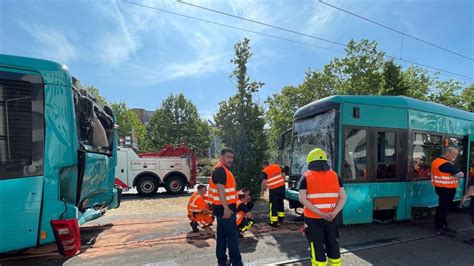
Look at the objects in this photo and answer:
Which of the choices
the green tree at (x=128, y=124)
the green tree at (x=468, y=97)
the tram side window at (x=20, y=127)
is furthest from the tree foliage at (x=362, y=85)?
the green tree at (x=128, y=124)

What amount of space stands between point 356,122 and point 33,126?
212 inches

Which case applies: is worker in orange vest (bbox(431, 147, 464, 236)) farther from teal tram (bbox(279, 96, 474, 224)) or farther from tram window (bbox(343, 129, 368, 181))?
tram window (bbox(343, 129, 368, 181))

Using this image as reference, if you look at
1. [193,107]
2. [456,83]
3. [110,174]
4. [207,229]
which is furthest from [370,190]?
[193,107]

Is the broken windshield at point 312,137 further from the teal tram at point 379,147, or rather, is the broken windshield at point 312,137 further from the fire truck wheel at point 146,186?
the fire truck wheel at point 146,186

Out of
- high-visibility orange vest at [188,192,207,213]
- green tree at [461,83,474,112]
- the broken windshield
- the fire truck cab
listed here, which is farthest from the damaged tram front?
green tree at [461,83,474,112]

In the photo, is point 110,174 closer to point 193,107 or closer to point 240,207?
point 240,207

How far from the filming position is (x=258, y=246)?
5086mm

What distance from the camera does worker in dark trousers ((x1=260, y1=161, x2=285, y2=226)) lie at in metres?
6.48

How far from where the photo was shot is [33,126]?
3492mm

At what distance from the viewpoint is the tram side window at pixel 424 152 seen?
20.6 feet

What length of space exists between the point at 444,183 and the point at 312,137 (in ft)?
8.99

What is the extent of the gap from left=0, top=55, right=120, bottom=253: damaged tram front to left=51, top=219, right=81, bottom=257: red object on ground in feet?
0.20

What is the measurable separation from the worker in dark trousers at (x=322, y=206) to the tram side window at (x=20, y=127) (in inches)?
130

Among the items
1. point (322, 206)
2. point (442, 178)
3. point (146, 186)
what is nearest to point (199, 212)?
point (322, 206)
